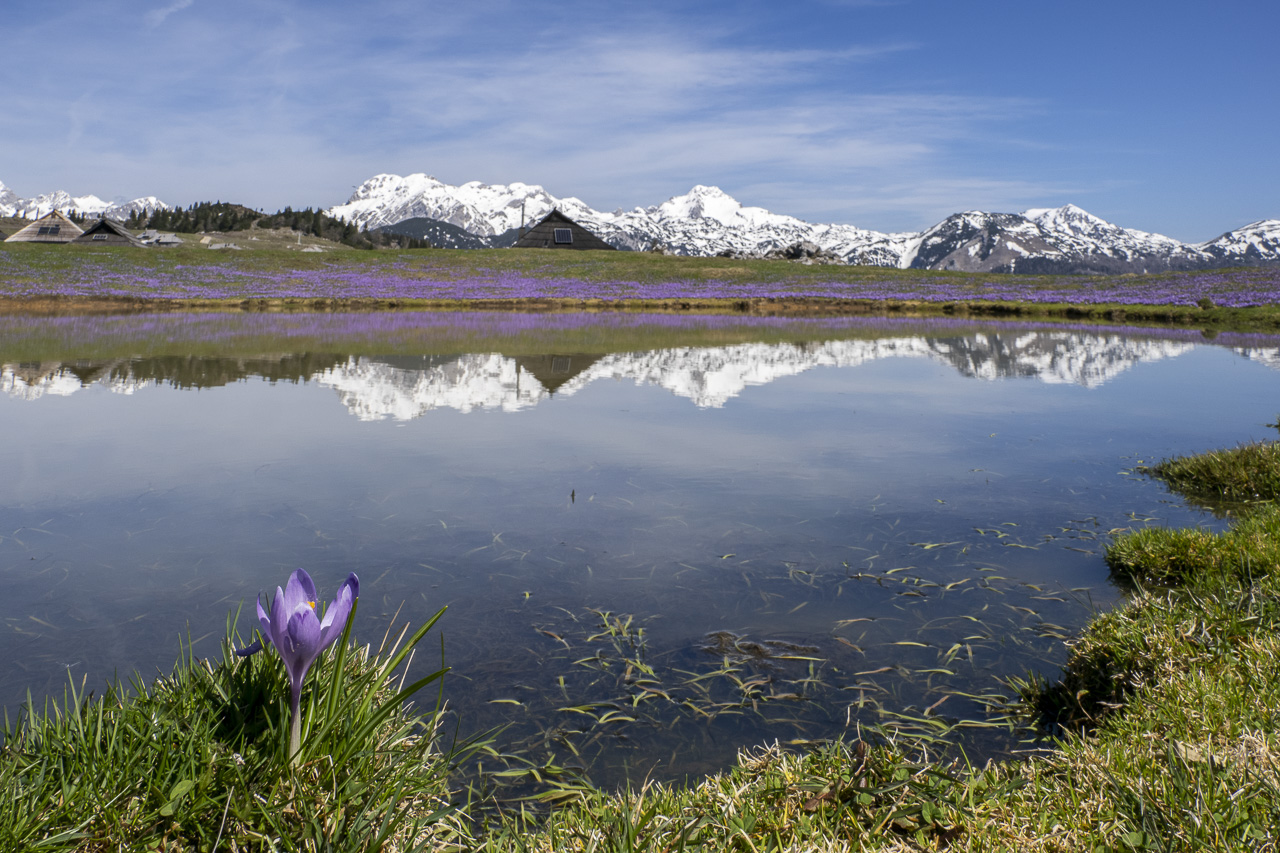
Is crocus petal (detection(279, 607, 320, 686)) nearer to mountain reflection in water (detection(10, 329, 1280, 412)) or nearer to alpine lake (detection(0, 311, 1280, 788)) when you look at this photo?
alpine lake (detection(0, 311, 1280, 788))

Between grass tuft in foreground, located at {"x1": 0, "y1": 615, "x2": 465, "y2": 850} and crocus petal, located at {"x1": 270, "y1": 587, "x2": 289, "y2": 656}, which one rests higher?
crocus petal, located at {"x1": 270, "y1": 587, "x2": 289, "y2": 656}

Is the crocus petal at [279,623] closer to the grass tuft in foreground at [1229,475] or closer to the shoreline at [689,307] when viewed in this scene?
the grass tuft in foreground at [1229,475]

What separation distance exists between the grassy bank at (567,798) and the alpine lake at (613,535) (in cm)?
35

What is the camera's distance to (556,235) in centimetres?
7744

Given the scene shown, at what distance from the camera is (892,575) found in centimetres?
511

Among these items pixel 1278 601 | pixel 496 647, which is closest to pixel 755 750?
pixel 496 647

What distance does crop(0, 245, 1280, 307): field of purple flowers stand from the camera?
41.0 metres

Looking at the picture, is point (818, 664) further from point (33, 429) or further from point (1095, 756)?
point (33, 429)

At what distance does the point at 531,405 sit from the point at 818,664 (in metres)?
8.23

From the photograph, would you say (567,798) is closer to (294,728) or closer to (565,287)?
(294,728)

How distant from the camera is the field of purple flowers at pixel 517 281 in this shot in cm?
4100

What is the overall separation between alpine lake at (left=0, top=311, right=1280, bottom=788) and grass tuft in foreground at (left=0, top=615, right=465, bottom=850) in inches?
16.4

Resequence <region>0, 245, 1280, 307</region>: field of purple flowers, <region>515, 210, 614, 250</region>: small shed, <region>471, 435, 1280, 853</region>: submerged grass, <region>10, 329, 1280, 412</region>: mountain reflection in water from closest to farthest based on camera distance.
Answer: <region>471, 435, 1280, 853</region>: submerged grass → <region>10, 329, 1280, 412</region>: mountain reflection in water → <region>0, 245, 1280, 307</region>: field of purple flowers → <region>515, 210, 614, 250</region>: small shed

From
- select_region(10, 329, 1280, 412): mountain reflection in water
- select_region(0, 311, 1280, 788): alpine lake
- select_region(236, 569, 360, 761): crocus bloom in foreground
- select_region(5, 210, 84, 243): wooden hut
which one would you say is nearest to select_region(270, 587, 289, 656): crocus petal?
select_region(236, 569, 360, 761): crocus bloom in foreground
